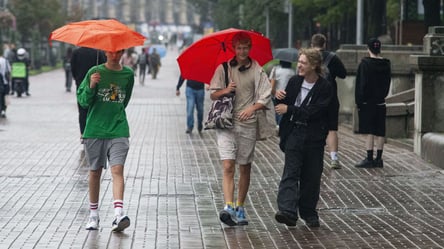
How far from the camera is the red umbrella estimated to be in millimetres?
11617

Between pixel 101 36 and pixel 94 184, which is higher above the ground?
pixel 101 36

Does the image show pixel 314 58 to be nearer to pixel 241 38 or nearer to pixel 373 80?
pixel 241 38

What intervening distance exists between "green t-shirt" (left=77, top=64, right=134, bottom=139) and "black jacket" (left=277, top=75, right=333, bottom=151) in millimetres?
1402

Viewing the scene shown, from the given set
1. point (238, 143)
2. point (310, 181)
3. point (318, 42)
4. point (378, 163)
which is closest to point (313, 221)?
point (310, 181)

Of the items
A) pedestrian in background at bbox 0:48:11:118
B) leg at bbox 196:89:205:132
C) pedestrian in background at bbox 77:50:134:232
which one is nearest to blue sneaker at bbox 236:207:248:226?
pedestrian in background at bbox 77:50:134:232

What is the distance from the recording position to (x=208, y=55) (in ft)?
38.3

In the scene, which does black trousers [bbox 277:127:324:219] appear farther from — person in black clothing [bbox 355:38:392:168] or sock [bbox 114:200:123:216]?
person in black clothing [bbox 355:38:392:168]

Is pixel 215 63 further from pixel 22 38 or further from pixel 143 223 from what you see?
pixel 22 38

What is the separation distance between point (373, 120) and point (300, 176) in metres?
5.45

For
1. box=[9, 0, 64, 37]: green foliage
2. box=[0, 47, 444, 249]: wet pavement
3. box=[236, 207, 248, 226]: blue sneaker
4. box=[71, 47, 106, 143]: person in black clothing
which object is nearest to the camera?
box=[0, 47, 444, 249]: wet pavement

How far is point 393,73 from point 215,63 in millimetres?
13935

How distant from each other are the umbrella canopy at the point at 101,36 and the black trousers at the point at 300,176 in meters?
1.65

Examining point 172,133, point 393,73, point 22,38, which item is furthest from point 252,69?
point 22,38

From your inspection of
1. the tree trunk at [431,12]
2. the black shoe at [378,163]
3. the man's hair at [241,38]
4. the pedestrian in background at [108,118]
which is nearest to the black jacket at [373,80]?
the black shoe at [378,163]
